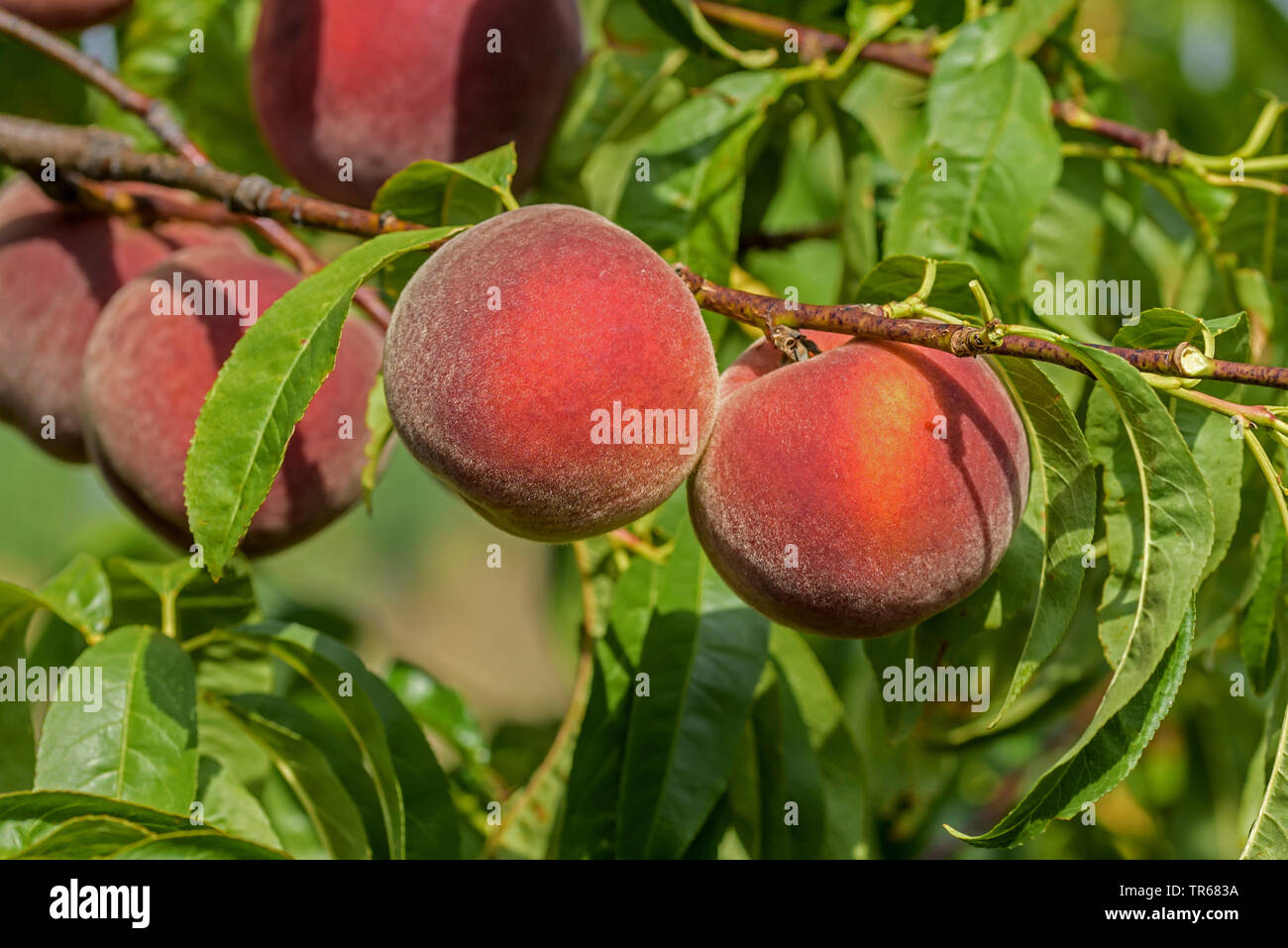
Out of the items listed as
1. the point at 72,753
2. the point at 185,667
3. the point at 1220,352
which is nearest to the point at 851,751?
the point at 1220,352

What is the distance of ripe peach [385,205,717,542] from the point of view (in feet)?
3.41

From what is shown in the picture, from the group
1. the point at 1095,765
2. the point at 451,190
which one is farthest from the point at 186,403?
the point at 1095,765

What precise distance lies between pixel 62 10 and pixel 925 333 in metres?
1.69

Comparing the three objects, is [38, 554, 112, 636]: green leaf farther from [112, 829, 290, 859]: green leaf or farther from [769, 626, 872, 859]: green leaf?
[769, 626, 872, 859]: green leaf

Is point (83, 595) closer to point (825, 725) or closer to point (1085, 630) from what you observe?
point (825, 725)

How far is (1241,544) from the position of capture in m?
1.54

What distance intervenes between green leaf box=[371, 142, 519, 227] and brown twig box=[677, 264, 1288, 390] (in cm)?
22

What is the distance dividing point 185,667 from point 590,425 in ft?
2.11

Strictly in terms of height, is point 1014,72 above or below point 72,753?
above

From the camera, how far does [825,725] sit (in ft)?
5.39

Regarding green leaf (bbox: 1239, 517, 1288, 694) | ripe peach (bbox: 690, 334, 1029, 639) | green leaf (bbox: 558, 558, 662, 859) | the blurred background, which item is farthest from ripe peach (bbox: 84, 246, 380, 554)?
green leaf (bbox: 1239, 517, 1288, 694)

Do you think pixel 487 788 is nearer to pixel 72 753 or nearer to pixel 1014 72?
pixel 72 753

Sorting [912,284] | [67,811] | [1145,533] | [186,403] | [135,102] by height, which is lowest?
[67,811]

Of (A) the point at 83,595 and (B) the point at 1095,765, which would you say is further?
(A) the point at 83,595
